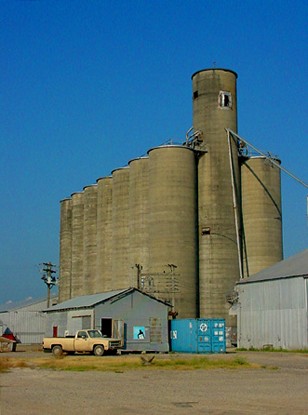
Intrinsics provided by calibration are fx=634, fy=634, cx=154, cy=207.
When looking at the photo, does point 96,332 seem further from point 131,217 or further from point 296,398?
point 131,217

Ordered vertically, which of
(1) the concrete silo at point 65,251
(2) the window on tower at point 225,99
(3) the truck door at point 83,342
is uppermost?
(2) the window on tower at point 225,99

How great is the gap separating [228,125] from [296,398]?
55.6m

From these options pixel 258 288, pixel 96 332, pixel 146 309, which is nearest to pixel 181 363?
pixel 96 332

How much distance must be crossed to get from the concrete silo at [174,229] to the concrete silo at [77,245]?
20758 mm

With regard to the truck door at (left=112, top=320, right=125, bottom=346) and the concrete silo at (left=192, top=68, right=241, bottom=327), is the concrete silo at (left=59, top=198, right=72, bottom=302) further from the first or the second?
the truck door at (left=112, top=320, right=125, bottom=346)

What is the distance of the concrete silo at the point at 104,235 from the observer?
76.2 meters

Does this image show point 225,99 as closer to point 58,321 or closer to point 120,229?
point 120,229

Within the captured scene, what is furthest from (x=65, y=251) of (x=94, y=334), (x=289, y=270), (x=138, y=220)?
(x=94, y=334)

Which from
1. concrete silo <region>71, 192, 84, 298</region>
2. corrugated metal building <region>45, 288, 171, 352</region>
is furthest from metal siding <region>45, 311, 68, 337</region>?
concrete silo <region>71, 192, 84, 298</region>

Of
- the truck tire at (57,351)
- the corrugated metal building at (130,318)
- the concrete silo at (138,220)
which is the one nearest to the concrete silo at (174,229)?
the concrete silo at (138,220)

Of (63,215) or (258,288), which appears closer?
(258,288)

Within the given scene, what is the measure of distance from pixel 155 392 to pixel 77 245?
222ft

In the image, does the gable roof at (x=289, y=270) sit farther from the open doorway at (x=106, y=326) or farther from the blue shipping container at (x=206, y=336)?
the open doorway at (x=106, y=326)

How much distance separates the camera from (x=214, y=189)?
68.2 meters
